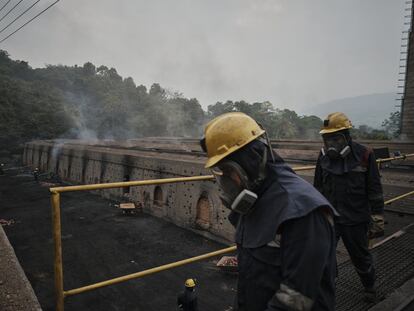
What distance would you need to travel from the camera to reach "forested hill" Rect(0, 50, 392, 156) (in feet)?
132

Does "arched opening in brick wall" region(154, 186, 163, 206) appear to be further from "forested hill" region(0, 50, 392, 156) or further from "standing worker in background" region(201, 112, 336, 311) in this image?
"forested hill" region(0, 50, 392, 156)

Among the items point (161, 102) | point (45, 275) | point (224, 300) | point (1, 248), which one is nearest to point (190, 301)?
point (1, 248)

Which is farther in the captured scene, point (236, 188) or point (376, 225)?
point (376, 225)

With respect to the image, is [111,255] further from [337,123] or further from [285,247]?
[285,247]

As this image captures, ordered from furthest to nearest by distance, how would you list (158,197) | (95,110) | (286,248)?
1. (95,110)
2. (158,197)
3. (286,248)

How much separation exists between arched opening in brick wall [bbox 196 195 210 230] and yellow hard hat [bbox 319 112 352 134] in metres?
7.63

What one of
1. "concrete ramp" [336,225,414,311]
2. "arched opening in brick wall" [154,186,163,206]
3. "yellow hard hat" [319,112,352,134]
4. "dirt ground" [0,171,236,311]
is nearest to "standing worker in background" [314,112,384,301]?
"yellow hard hat" [319,112,352,134]

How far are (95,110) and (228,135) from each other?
184ft

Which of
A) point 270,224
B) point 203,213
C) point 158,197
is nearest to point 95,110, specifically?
point 158,197

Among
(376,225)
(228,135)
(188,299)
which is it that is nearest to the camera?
(228,135)

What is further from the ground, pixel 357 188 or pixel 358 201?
pixel 357 188

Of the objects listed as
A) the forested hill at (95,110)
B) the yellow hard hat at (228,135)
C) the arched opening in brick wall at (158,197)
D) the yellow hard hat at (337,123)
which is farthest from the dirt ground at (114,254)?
the forested hill at (95,110)

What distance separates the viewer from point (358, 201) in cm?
284

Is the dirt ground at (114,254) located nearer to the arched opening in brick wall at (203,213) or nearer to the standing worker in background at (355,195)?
the arched opening in brick wall at (203,213)
